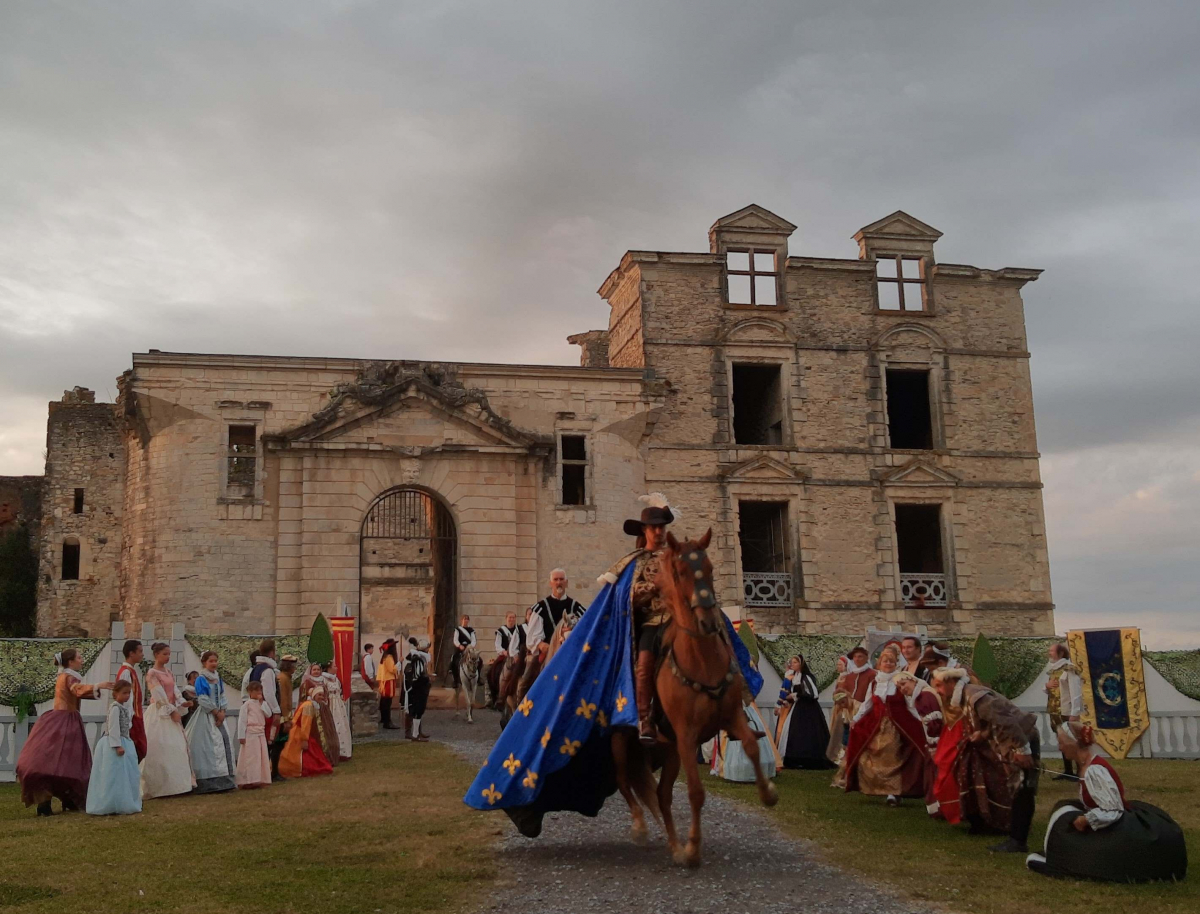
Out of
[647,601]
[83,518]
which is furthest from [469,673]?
[647,601]

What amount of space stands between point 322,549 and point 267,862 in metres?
15.7

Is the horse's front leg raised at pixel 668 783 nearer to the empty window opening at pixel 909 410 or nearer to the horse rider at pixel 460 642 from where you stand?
the horse rider at pixel 460 642

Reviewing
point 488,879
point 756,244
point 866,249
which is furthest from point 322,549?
point 488,879

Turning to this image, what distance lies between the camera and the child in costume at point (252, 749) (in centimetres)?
1284

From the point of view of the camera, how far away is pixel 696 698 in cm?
710

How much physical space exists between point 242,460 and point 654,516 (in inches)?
701

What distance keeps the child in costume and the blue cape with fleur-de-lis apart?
19.9 ft

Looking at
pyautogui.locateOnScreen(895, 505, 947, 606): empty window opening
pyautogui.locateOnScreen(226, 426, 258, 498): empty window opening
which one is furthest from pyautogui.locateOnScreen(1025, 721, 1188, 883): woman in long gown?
pyautogui.locateOnScreen(895, 505, 947, 606): empty window opening

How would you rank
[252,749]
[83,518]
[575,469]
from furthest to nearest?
[83,518] → [575,469] → [252,749]

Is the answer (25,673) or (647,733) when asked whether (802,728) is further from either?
(25,673)

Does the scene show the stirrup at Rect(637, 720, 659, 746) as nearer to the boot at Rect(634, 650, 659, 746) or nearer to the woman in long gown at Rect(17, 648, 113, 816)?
the boot at Rect(634, 650, 659, 746)

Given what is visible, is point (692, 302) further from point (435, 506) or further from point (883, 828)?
point (883, 828)

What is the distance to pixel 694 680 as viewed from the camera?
7.10m

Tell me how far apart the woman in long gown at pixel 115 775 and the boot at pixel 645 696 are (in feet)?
18.6
